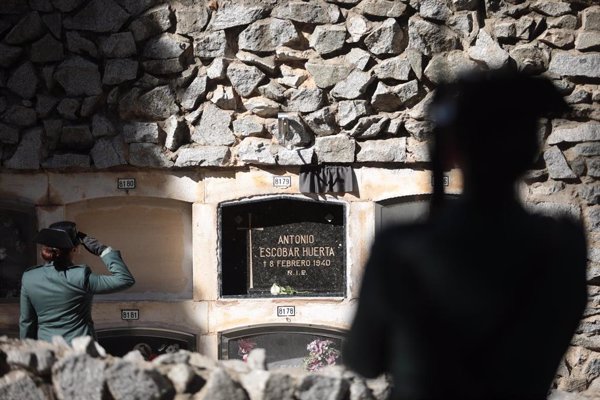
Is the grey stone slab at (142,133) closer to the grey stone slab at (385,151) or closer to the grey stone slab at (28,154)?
the grey stone slab at (28,154)

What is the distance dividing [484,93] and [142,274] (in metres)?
5.60

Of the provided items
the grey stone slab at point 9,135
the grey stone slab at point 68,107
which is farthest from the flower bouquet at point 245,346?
the grey stone slab at point 9,135

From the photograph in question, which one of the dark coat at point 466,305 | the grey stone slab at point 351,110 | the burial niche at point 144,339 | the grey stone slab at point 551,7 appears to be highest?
the grey stone slab at point 551,7

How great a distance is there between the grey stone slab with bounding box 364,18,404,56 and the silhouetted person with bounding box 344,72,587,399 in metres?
4.85

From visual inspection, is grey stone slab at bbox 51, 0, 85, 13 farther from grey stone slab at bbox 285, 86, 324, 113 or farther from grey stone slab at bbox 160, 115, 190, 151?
grey stone slab at bbox 285, 86, 324, 113

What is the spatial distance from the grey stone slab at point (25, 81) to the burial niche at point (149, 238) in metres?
0.90

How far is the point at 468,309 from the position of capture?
4.50 feet

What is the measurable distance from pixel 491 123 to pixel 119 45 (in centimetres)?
535

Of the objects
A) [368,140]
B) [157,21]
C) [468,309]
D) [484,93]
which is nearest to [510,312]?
[468,309]

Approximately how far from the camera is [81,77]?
648 centimetres

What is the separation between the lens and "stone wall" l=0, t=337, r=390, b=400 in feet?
8.95

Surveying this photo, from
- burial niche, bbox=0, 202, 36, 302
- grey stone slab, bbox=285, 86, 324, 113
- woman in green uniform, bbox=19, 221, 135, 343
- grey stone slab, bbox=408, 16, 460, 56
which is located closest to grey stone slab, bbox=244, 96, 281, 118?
grey stone slab, bbox=285, 86, 324, 113

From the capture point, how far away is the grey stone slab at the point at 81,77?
648 centimetres

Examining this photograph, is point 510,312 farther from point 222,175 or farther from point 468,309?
point 222,175
